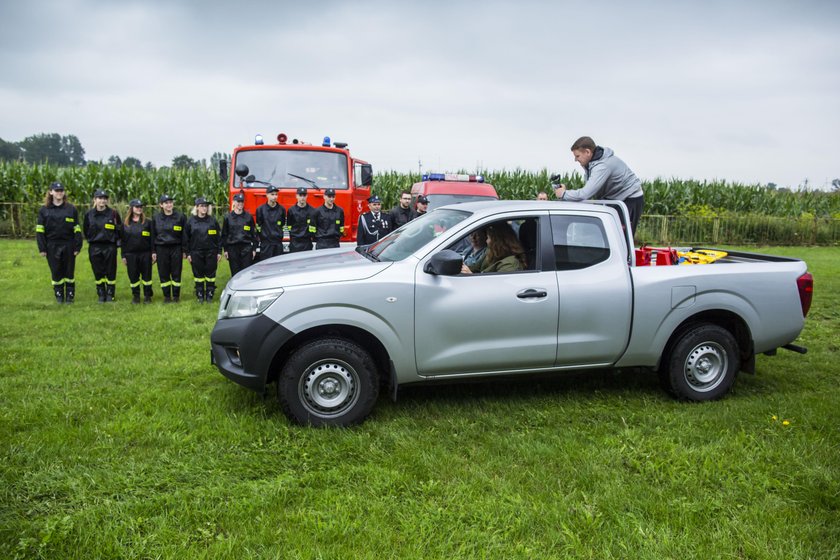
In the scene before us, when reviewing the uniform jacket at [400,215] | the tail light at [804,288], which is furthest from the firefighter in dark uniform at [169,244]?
the tail light at [804,288]

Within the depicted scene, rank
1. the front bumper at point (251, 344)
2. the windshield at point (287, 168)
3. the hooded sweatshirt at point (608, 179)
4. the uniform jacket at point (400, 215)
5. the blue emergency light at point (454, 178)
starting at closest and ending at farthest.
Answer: the front bumper at point (251, 344), the hooded sweatshirt at point (608, 179), the windshield at point (287, 168), the uniform jacket at point (400, 215), the blue emergency light at point (454, 178)

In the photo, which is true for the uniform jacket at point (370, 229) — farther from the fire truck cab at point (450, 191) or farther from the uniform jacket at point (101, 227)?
the uniform jacket at point (101, 227)

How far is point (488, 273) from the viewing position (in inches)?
199

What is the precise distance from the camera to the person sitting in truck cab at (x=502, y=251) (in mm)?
5309

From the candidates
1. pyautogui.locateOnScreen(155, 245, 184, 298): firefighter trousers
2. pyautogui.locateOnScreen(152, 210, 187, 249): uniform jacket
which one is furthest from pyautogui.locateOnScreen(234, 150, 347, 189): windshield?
pyautogui.locateOnScreen(155, 245, 184, 298): firefighter trousers

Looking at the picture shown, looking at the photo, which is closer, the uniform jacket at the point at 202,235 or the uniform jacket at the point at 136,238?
the uniform jacket at the point at 136,238

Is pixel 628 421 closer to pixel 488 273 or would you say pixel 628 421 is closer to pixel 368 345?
pixel 488 273

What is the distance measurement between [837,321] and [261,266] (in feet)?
26.4

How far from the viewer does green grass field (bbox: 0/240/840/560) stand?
3.37 meters

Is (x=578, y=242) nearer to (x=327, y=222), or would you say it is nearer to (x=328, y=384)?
(x=328, y=384)

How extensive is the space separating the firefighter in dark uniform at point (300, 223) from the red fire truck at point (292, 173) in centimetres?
41

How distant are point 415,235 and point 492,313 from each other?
1046 millimetres

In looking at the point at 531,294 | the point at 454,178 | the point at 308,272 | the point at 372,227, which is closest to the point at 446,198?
the point at 454,178

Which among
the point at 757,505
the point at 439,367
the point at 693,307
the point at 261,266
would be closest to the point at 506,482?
the point at 439,367
